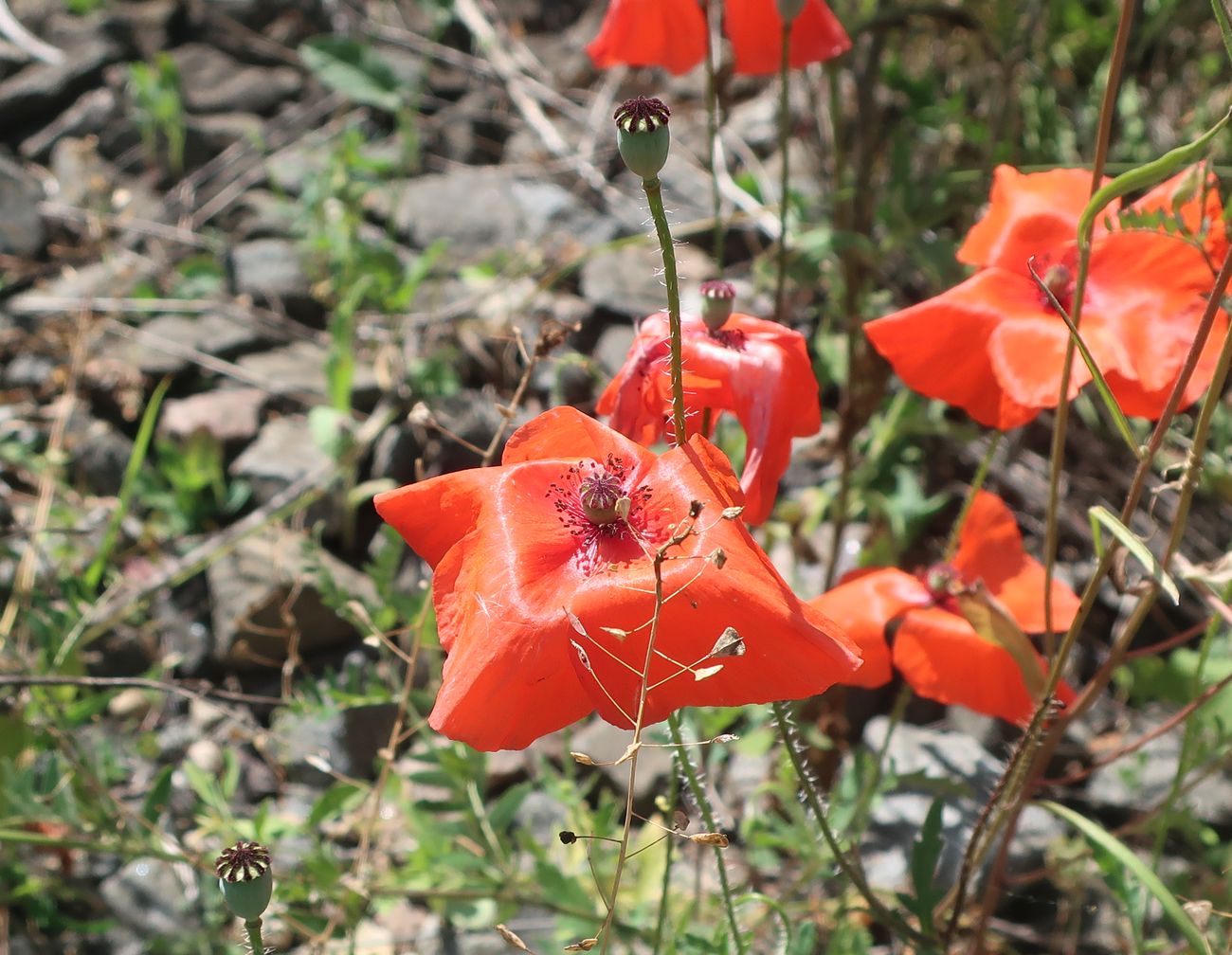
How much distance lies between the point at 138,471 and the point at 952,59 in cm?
280

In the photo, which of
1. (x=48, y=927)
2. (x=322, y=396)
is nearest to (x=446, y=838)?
(x=48, y=927)

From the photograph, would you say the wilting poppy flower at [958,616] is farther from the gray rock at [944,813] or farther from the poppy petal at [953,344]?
the gray rock at [944,813]

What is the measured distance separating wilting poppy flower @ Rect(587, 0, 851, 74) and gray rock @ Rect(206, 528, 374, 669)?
1.38 meters

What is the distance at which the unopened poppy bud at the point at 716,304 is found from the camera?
1476 millimetres

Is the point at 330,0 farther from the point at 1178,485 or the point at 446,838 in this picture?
the point at 1178,485

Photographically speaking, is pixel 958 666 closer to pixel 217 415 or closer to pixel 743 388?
pixel 743 388

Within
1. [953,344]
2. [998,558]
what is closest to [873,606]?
[998,558]

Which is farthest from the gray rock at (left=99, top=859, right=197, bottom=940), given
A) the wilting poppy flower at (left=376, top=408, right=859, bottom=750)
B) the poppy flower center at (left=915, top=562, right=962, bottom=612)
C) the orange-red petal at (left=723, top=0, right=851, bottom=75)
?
the orange-red petal at (left=723, top=0, right=851, bottom=75)

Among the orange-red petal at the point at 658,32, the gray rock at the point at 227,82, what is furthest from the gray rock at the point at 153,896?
the gray rock at the point at 227,82

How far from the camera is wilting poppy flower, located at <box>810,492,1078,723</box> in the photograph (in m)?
1.68

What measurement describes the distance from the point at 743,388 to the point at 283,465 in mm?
1996

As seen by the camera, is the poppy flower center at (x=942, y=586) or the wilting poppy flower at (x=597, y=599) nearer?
the wilting poppy flower at (x=597, y=599)

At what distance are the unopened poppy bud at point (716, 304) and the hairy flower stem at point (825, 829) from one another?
18.8 inches

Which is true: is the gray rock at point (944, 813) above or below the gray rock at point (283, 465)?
below
